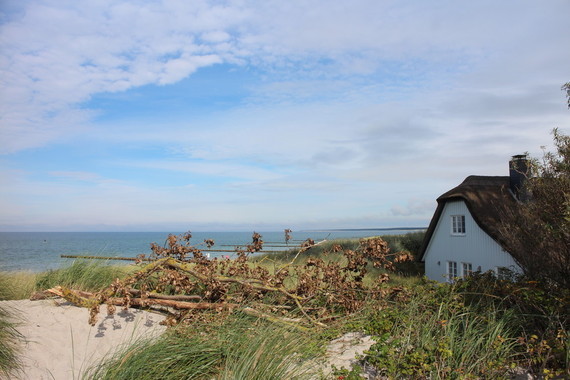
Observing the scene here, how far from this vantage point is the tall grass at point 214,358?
4.35m

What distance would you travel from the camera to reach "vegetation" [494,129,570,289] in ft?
19.5

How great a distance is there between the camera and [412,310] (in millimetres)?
6148

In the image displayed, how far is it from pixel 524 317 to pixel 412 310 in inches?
55.3

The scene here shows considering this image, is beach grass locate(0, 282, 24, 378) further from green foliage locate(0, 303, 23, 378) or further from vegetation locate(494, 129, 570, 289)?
vegetation locate(494, 129, 570, 289)

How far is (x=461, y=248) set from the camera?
2011 cm

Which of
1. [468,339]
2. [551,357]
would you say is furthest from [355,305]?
[551,357]

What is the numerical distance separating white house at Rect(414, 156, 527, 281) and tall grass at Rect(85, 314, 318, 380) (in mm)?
14189

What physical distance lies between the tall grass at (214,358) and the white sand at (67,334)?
2.32 feet

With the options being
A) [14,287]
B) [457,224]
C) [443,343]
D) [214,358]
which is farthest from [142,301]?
[457,224]

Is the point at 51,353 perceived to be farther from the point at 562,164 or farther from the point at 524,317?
the point at 562,164

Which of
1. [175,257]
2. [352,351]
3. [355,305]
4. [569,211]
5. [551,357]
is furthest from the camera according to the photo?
[175,257]

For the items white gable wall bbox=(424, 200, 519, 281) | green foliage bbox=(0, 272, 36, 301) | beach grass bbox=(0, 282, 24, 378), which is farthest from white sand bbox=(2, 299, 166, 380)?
A: white gable wall bbox=(424, 200, 519, 281)

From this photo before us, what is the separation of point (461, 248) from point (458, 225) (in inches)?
41.7

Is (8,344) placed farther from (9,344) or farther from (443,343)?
(443,343)
